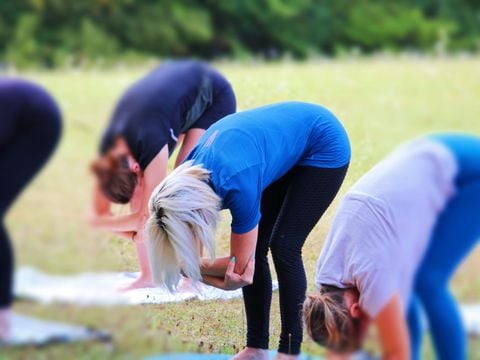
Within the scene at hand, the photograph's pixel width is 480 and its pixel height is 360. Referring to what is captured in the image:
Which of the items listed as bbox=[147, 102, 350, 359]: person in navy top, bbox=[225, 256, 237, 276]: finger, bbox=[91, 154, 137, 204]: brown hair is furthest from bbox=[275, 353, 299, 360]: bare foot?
bbox=[91, 154, 137, 204]: brown hair

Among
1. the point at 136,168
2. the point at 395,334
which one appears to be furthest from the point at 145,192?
the point at 395,334

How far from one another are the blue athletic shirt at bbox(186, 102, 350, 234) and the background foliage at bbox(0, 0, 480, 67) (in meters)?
3.74

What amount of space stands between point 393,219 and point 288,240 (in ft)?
2.59

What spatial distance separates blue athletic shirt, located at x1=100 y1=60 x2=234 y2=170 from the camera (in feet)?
9.91

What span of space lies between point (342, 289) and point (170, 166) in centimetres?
143

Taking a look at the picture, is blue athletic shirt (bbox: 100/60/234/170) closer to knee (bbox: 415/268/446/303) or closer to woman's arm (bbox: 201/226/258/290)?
woman's arm (bbox: 201/226/258/290)

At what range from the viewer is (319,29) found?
1655 cm

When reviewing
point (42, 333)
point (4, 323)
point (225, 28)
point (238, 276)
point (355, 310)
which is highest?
point (355, 310)

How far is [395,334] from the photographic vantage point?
252cm

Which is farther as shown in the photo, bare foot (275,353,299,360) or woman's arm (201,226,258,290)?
bare foot (275,353,299,360)

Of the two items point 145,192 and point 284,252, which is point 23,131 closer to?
point 145,192

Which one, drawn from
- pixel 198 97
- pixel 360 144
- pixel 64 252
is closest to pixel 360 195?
pixel 198 97

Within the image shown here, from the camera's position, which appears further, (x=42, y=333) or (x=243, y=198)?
(x=42, y=333)

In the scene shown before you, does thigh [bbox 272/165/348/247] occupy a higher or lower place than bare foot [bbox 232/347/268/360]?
higher
